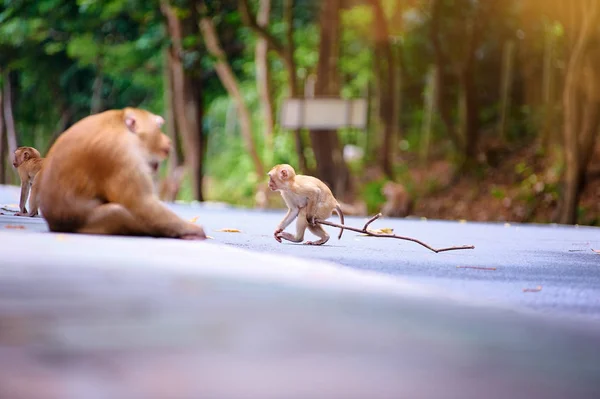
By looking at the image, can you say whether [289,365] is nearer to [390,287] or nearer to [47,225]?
[390,287]

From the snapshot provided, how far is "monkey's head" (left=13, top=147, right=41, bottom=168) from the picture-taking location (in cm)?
338

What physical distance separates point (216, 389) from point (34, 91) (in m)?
8.43

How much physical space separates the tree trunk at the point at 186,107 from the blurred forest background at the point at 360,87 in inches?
1.0

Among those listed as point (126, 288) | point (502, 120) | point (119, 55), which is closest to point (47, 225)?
point (126, 288)

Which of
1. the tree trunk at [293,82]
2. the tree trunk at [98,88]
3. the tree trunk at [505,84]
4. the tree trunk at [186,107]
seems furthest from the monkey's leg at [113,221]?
the tree trunk at [505,84]

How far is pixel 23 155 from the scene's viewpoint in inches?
134

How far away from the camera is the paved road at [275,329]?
149cm

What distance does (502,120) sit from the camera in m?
13.6

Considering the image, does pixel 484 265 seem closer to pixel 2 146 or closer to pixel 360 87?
pixel 2 146

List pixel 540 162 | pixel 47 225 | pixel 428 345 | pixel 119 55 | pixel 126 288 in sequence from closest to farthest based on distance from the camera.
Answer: pixel 428 345 → pixel 126 288 → pixel 47 225 → pixel 119 55 → pixel 540 162

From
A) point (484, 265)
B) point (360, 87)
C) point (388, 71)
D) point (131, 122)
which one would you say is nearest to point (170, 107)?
point (388, 71)

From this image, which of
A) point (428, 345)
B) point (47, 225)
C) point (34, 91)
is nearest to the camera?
point (428, 345)

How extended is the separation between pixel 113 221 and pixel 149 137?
0.28 m

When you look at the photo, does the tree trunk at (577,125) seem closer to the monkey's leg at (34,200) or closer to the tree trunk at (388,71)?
the tree trunk at (388,71)
